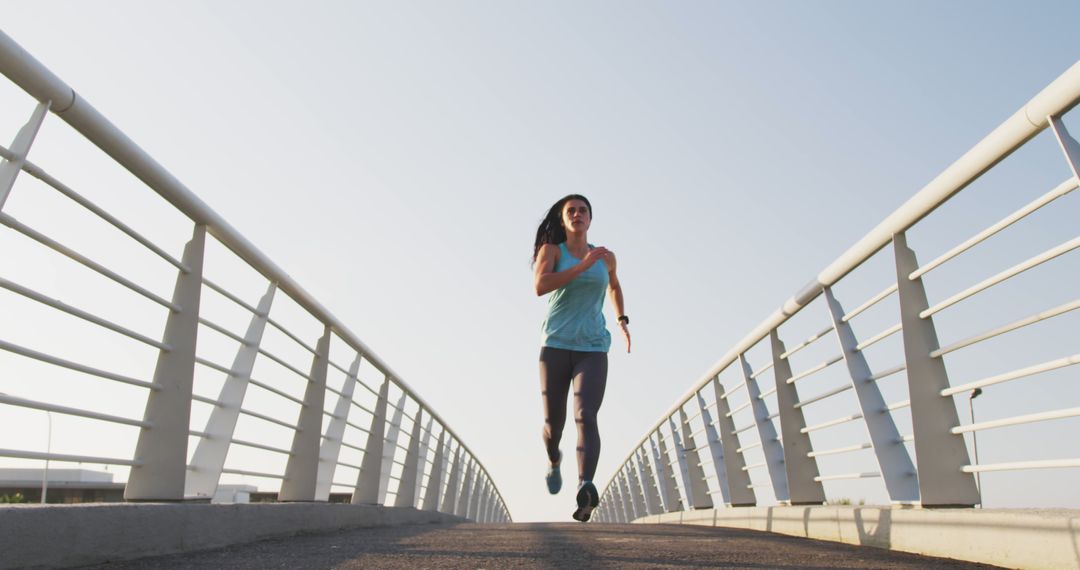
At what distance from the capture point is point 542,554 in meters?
3.79

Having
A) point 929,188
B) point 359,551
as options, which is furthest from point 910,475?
point 359,551

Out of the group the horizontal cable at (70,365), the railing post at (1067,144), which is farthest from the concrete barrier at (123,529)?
the railing post at (1067,144)

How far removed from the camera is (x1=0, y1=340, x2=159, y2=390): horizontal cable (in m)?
2.79

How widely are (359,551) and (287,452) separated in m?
1.71

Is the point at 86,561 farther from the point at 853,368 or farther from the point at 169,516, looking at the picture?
the point at 853,368

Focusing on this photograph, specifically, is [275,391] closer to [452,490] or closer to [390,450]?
[390,450]

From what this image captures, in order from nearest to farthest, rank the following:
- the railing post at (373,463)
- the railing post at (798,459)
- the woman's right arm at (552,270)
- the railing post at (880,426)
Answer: the railing post at (880,426)
the woman's right arm at (552,270)
the railing post at (798,459)
the railing post at (373,463)

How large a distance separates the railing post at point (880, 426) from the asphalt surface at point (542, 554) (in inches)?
11.8

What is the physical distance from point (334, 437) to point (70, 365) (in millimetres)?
3637

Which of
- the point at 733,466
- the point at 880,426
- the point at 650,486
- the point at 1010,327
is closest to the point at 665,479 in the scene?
the point at 650,486

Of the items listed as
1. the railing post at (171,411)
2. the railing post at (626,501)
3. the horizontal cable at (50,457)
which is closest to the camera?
the horizontal cable at (50,457)

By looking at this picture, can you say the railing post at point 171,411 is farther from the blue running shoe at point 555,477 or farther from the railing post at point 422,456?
the railing post at point 422,456

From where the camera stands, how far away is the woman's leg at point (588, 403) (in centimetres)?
Result: 474

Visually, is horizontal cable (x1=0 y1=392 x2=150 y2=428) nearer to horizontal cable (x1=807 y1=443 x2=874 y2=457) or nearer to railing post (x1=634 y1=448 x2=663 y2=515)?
horizontal cable (x1=807 y1=443 x2=874 y2=457)
